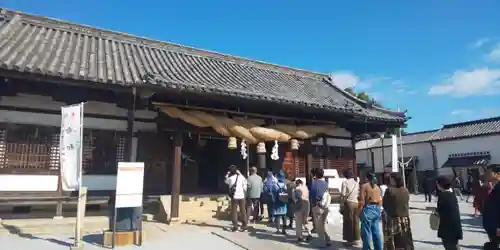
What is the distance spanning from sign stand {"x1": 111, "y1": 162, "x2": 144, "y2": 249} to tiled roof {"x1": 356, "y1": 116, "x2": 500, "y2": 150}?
2895 cm

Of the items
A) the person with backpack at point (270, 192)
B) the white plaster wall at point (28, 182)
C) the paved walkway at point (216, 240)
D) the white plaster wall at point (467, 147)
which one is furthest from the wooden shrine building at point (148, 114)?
the white plaster wall at point (467, 147)

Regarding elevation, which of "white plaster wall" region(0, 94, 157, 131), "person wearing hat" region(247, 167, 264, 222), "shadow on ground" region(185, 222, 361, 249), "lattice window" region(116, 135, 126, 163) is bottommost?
"shadow on ground" region(185, 222, 361, 249)

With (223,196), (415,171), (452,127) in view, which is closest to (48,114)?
(223,196)

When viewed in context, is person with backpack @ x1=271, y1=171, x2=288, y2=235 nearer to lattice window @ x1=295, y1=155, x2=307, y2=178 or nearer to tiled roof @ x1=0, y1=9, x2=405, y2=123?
tiled roof @ x1=0, y1=9, x2=405, y2=123

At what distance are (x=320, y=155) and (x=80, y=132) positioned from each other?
9849mm

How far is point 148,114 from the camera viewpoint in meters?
11.6

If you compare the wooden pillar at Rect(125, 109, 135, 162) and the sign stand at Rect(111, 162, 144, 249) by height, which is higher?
the wooden pillar at Rect(125, 109, 135, 162)

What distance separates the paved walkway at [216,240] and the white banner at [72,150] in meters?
1.40

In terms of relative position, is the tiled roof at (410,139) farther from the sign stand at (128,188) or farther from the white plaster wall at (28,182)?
the white plaster wall at (28,182)

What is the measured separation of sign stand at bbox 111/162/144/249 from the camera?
774 cm

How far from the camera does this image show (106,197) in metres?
10.4

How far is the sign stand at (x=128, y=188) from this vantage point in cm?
774

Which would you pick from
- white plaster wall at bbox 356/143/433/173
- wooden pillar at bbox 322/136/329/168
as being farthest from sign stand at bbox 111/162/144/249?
white plaster wall at bbox 356/143/433/173

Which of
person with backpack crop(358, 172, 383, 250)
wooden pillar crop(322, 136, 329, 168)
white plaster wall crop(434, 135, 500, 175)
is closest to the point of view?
person with backpack crop(358, 172, 383, 250)
